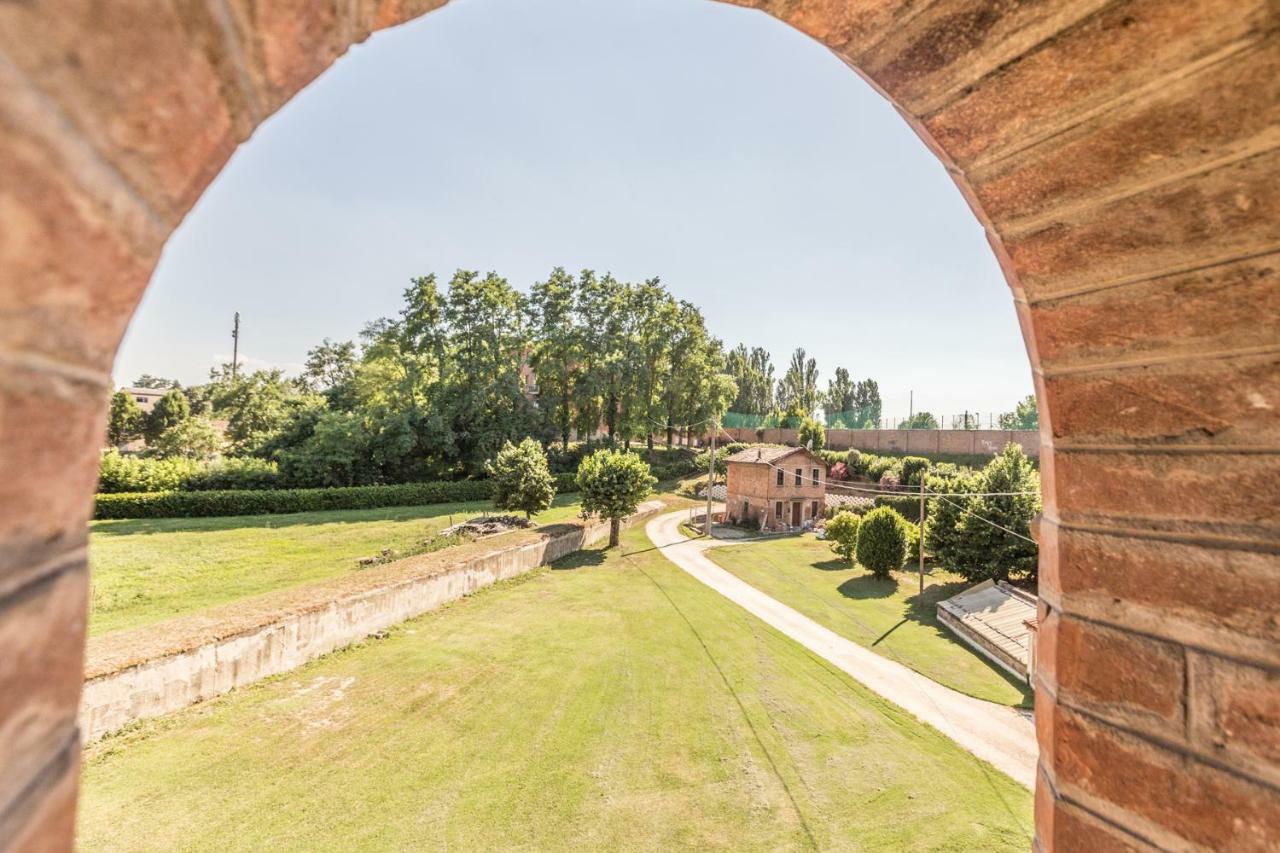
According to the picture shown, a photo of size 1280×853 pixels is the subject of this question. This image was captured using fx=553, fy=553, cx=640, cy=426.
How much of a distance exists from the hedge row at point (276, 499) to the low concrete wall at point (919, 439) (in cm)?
2818

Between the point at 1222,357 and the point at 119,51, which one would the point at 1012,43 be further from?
the point at 119,51

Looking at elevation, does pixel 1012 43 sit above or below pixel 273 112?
above

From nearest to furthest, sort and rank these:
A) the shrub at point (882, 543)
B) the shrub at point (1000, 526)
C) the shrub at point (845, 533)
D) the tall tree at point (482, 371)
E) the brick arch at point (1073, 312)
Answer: the brick arch at point (1073, 312)
the shrub at point (1000, 526)
the shrub at point (882, 543)
the shrub at point (845, 533)
the tall tree at point (482, 371)

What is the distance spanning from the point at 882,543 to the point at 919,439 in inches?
1077

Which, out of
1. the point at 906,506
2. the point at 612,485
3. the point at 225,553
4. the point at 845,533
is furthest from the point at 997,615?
the point at 225,553

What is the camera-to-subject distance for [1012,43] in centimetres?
108

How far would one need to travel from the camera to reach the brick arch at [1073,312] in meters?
0.53

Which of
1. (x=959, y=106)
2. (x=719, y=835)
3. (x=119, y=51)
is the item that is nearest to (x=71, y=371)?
(x=119, y=51)

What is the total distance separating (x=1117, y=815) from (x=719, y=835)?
7.05 metres

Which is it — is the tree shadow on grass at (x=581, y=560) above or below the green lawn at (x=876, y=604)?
above

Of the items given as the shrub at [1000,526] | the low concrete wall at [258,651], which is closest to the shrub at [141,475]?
the low concrete wall at [258,651]

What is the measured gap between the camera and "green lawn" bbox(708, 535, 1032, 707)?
43.1 ft

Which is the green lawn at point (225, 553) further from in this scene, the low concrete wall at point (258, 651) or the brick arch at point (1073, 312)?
the brick arch at point (1073, 312)

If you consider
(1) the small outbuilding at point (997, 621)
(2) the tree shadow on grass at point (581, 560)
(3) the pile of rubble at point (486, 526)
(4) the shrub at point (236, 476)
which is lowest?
(1) the small outbuilding at point (997, 621)
